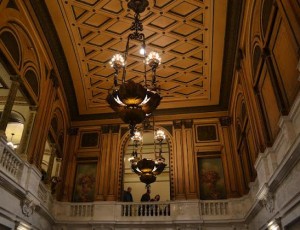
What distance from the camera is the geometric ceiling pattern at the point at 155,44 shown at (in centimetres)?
888

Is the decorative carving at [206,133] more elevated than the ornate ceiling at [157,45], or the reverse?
the ornate ceiling at [157,45]

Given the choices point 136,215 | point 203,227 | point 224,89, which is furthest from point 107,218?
point 224,89

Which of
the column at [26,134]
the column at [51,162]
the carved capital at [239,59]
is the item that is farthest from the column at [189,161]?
the column at [26,134]

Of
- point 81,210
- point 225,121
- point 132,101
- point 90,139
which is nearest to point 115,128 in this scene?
point 90,139

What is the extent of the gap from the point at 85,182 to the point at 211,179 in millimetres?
4439

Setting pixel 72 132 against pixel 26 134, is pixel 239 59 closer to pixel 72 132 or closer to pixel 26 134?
pixel 26 134

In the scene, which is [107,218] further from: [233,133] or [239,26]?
[239,26]

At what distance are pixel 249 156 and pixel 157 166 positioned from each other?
152 inches

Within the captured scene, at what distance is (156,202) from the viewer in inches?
408

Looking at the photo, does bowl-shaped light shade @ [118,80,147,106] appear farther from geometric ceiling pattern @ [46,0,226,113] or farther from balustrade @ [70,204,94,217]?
balustrade @ [70,204,94,217]

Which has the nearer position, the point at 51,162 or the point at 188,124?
the point at 51,162

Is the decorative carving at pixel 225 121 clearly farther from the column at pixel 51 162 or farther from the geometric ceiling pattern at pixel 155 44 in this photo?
the column at pixel 51 162

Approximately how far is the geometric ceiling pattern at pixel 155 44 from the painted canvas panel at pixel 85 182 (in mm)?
2233

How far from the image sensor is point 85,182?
11.4 m
